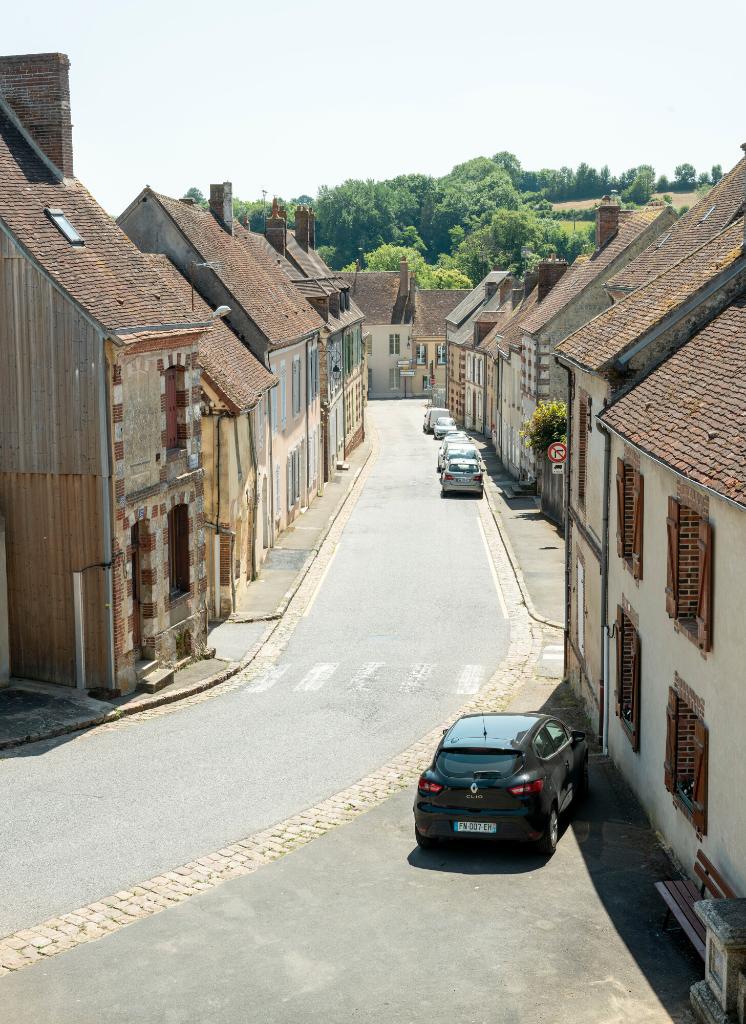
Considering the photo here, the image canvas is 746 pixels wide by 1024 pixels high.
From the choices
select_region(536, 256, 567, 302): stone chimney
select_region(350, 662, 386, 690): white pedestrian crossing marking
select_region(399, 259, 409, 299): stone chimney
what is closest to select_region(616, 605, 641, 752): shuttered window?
select_region(350, 662, 386, 690): white pedestrian crossing marking

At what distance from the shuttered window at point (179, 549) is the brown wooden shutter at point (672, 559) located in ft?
42.7

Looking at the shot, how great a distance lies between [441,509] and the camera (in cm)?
4869

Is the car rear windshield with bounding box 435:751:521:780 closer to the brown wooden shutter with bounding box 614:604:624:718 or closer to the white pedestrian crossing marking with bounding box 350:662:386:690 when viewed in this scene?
the brown wooden shutter with bounding box 614:604:624:718

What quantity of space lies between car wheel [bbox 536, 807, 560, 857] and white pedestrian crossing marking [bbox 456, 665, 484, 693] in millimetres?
9036

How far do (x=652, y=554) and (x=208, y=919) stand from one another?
23.3 feet

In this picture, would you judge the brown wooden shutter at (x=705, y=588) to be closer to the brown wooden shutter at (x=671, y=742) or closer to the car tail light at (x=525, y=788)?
the brown wooden shutter at (x=671, y=742)

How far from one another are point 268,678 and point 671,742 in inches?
474

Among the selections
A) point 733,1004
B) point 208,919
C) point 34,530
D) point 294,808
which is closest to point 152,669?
point 34,530

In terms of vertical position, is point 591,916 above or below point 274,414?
below

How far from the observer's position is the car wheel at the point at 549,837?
14977 mm

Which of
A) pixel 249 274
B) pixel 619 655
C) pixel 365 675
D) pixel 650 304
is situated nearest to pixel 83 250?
pixel 365 675

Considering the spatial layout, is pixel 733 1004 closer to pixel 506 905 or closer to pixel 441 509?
pixel 506 905

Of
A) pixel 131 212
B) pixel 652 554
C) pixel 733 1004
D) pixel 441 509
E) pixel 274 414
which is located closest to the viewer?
pixel 733 1004

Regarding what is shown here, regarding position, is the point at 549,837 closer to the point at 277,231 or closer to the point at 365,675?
the point at 365,675
